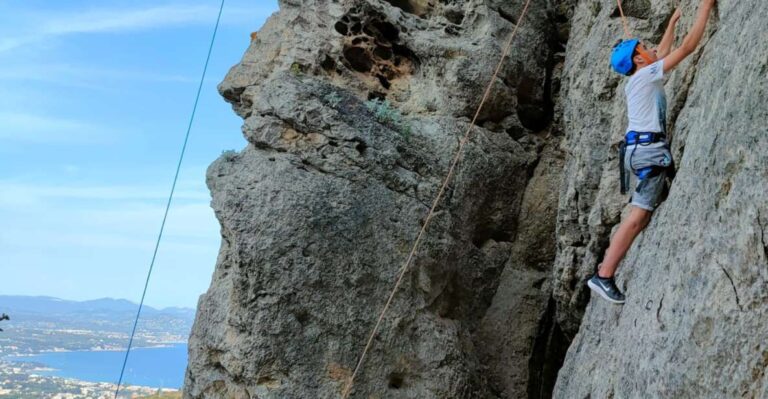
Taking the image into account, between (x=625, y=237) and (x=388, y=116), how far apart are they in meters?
3.95

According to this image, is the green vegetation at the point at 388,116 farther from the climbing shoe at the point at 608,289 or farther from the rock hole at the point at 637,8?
the climbing shoe at the point at 608,289

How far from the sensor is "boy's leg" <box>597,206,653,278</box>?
6.53 metres

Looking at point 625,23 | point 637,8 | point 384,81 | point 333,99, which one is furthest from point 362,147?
point 637,8

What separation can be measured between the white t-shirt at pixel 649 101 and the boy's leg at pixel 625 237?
0.73 m

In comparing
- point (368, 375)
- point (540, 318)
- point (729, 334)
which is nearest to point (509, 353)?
point (540, 318)

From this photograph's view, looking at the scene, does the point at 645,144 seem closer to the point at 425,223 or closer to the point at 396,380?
the point at 425,223

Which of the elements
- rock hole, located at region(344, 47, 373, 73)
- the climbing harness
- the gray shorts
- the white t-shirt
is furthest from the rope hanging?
rock hole, located at region(344, 47, 373, 73)

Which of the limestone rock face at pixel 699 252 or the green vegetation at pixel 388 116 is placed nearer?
the limestone rock face at pixel 699 252

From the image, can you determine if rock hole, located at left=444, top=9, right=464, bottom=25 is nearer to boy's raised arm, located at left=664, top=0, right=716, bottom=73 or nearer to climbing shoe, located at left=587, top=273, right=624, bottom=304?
boy's raised arm, located at left=664, top=0, right=716, bottom=73

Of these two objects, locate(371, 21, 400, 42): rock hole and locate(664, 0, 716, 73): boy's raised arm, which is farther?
locate(371, 21, 400, 42): rock hole

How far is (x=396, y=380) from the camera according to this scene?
870 centimetres

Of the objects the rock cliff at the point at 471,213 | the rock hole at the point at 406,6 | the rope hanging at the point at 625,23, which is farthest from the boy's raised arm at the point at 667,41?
the rock hole at the point at 406,6

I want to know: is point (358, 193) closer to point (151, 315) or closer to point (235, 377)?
point (235, 377)

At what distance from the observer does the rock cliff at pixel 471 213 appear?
527 centimetres
